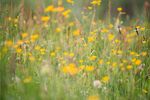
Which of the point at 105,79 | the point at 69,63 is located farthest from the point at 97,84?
the point at 69,63

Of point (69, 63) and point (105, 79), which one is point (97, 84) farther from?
point (69, 63)

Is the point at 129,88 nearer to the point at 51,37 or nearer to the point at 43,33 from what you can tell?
the point at 51,37

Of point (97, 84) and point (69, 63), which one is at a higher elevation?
point (69, 63)

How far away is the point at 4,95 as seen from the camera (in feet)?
9.37

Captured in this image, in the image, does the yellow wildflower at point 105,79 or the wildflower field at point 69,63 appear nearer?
the wildflower field at point 69,63

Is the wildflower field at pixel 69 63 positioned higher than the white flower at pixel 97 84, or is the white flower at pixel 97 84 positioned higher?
the wildflower field at pixel 69 63

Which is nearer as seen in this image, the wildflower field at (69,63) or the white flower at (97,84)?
the wildflower field at (69,63)

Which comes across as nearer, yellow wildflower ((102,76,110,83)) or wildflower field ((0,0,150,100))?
wildflower field ((0,0,150,100))

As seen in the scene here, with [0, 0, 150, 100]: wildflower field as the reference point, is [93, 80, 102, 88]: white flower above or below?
below

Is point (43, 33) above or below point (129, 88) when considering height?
above

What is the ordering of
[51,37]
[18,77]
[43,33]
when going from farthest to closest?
[43,33]
[51,37]
[18,77]

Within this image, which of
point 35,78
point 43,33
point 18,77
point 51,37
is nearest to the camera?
point 18,77

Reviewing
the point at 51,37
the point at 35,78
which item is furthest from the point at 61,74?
the point at 51,37

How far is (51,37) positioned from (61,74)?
1.13 metres
